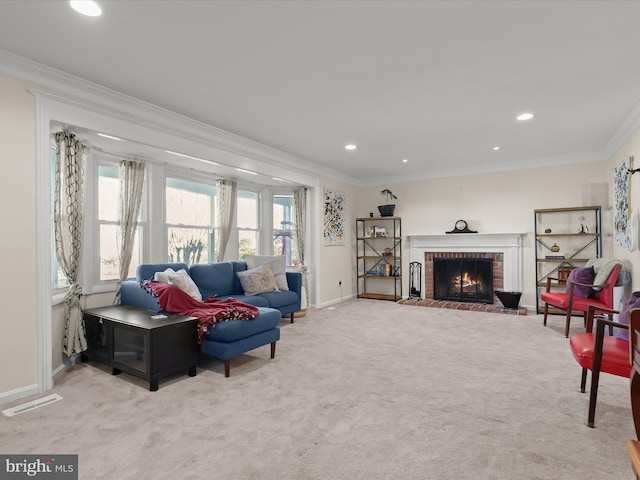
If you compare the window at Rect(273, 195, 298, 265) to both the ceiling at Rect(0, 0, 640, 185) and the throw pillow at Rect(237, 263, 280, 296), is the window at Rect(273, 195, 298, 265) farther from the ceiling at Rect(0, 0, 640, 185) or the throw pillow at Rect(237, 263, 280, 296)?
the ceiling at Rect(0, 0, 640, 185)

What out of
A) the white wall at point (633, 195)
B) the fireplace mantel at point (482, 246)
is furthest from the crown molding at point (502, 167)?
the fireplace mantel at point (482, 246)

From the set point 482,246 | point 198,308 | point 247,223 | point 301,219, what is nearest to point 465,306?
point 482,246

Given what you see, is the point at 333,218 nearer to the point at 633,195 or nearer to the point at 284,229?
the point at 284,229

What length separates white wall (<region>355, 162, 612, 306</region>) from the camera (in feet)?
19.4

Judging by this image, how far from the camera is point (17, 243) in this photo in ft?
9.12

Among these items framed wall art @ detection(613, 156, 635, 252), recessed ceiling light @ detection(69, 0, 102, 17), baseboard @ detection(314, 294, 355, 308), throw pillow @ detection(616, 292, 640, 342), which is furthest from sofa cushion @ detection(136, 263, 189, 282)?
framed wall art @ detection(613, 156, 635, 252)

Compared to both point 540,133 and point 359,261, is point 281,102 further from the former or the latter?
point 359,261

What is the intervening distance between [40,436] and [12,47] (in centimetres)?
267

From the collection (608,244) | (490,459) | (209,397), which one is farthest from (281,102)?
(608,244)

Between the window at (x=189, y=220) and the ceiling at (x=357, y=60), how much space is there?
1412 mm

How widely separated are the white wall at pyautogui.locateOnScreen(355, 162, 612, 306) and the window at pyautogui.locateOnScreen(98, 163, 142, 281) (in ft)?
16.5

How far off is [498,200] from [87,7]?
6.40 m

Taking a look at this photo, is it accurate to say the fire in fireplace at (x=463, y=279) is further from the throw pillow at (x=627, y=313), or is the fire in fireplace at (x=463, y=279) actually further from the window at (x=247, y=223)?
the throw pillow at (x=627, y=313)

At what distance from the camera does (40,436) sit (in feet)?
7.30
